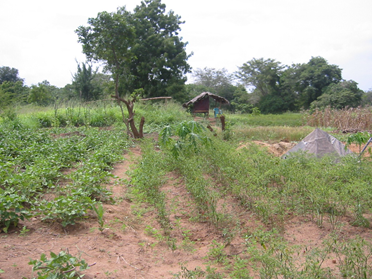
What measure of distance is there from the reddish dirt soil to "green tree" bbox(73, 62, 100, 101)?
53.4ft

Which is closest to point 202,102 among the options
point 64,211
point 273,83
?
point 273,83

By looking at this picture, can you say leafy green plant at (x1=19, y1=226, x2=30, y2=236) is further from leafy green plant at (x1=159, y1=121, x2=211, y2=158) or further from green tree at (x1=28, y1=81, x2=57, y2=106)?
green tree at (x1=28, y1=81, x2=57, y2=106)

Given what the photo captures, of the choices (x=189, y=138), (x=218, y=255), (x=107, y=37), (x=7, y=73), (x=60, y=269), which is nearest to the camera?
(x=60, y=269)

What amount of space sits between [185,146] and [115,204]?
2.23 metres

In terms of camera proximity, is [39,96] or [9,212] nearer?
[9,212]

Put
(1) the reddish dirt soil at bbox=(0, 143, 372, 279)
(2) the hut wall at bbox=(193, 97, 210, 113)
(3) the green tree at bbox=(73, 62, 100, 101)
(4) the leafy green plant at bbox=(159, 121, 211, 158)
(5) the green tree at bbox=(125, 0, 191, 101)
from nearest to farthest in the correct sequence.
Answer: (1) the reddish dirt soil at bbox=(0, 143, 372, 279)
(4) the leafy green plant at bbox=(159, 121, 211, 158)
(2) the hut wall at bbox=(193, 97, 210, 113)
(5) the green tree at bbox=(125, 0, 191, 101)
(3) the green tree at bbox=(73, 62, 100, 101)

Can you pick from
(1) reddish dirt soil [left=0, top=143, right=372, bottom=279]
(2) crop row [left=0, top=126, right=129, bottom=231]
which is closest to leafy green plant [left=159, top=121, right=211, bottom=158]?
(2) crop row [left=0, top=126, right=129, bottom=231]

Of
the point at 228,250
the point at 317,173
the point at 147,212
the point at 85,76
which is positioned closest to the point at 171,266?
the point at 228,250

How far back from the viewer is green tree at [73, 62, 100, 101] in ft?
60.0

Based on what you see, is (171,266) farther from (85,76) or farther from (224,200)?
(85,76)

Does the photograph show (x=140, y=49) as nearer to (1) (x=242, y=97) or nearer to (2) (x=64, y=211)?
(1) (x=242, y=97)

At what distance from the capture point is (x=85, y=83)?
18500 millimetres

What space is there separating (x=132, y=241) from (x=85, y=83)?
1753 centimetres

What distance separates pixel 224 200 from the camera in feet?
10.8
